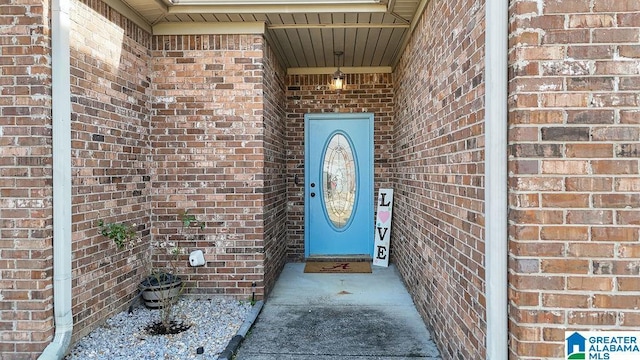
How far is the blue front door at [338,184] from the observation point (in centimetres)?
608

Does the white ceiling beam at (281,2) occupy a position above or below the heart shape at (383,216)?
above

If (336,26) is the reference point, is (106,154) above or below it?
below

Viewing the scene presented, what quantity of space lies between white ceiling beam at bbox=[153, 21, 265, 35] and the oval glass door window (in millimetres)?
2265

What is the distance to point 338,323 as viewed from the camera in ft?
12.1

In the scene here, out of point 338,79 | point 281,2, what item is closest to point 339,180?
point 338,79

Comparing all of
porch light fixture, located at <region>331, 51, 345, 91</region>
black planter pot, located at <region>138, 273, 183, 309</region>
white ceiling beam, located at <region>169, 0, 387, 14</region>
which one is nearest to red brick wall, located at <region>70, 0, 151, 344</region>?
black planter pot, located at <region>138, 273, 183, 309</region>

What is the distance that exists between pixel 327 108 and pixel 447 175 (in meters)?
3.41

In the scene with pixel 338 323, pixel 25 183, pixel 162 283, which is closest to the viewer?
pixel 25 183

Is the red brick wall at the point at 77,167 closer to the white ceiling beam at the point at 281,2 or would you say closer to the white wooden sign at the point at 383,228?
the white ceiling beam at the point at 281,2

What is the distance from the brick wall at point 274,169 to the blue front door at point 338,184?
0.41 meters

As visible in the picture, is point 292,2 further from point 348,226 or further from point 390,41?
point 348,226

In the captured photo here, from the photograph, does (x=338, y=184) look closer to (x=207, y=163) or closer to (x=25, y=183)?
(x=207, y=163)

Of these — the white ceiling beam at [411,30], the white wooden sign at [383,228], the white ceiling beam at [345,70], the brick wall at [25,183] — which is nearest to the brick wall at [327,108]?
the white ceiling beam at [345,70]

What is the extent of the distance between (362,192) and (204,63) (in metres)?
2.92
